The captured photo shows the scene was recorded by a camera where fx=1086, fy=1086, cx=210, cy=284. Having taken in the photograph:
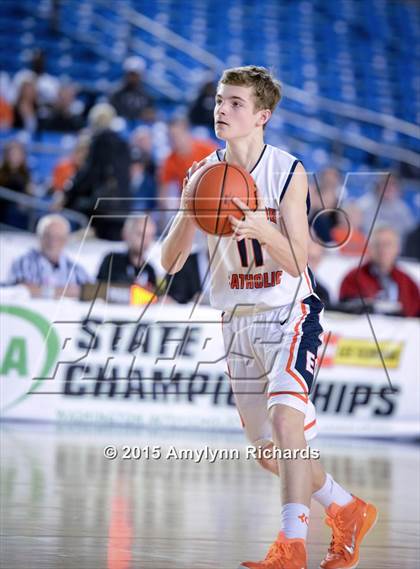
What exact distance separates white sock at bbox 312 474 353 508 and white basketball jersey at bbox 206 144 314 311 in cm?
82

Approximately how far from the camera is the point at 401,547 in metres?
5.00

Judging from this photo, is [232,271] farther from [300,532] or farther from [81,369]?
[81,369]

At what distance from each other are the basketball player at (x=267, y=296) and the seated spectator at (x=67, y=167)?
8.34 meters

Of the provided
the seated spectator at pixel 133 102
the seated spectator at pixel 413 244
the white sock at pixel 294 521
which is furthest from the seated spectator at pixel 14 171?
the white sock at pixel 294 521

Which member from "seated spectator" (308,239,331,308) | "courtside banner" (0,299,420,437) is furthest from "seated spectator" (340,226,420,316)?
"courtside banner" (0,299,420,437)

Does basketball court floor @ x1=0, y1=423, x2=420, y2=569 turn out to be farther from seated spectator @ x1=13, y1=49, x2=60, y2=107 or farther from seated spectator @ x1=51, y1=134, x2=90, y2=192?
seated spectator @ x1=13, y1=49, x2=60, y2=107

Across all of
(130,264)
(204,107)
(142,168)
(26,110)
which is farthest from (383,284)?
(26,110)

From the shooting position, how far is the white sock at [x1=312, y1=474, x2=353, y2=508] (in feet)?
15.4

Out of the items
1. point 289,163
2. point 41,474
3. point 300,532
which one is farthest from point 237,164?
point 41,474

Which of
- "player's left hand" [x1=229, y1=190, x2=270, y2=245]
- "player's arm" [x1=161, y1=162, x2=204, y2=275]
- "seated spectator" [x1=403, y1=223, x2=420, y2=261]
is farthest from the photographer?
"seated spectator" [x1=403, y1=223, x2=420, y2=261]

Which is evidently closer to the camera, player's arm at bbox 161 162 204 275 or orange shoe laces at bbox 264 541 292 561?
orange shoe laces at bbox 264 541 292 561

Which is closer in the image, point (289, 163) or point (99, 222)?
point (289, 163)

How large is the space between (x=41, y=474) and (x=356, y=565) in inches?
125

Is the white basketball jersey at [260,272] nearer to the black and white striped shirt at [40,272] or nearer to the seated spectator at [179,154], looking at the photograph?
the black and white striped shirt at [40,272]
